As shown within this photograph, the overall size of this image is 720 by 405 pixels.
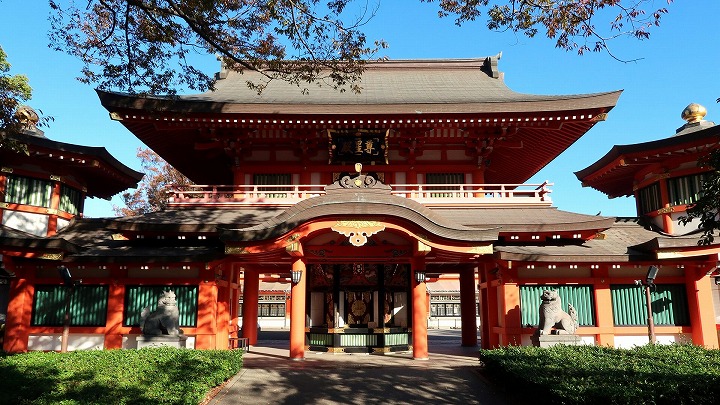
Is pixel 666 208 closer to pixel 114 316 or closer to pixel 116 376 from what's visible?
pixel 116 376

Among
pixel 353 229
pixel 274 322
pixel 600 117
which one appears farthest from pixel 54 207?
pixel 274 322

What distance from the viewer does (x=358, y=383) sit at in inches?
427

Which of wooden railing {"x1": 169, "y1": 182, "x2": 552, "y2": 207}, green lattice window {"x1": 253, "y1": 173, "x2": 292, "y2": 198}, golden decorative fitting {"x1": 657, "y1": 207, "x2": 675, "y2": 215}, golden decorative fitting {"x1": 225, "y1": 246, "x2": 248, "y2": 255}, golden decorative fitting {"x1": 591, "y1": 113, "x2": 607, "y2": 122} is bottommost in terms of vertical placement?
golden decorative fitting {"x1": 225, "y1": 246, "x2": 248, "y2": 255}

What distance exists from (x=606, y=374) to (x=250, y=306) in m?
14.3

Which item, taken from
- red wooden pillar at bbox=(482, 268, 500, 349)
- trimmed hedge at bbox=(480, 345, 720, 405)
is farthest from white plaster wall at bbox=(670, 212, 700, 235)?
red wooden pillar at bbox=(482, 268, 500, 349)

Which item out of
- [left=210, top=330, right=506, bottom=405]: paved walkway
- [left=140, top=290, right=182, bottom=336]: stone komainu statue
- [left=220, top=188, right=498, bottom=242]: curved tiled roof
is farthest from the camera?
[left=220, top=188, right=498, bottom=242]: curved tiled roof

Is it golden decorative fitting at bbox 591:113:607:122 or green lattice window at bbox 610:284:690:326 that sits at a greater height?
golden decorative fitting at bbox 591:113:607:122

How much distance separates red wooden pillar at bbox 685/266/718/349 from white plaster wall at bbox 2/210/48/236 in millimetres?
20193

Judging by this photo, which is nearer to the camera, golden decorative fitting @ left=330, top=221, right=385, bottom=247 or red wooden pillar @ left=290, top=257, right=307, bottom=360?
golden decorative fitting @ left=330, top=221, right=385, bottom=247

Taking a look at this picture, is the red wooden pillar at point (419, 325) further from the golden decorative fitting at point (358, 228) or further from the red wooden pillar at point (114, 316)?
the red wooden pillar at point (114, 316)

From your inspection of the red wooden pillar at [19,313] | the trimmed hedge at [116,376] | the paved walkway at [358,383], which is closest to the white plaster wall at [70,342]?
the red wooden pillar at [19,313]

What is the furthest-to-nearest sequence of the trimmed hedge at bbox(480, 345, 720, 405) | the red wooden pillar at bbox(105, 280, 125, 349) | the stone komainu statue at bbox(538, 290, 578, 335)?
the red wooden pillar at bbox(105, 280, 125, 349) → the stone komainu statue at bbox(538, 290, 578, 335) → the trimmed hedge at bbox(480, 345, 720, 405)

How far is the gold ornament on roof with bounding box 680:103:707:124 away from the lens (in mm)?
18203

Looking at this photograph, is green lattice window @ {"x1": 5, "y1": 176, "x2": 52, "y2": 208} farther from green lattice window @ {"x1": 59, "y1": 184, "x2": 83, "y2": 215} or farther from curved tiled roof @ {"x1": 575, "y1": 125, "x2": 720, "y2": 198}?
curved tiled roof @ {"x1": 575, "y1": 125, "x2": 720, "y2": 198}
